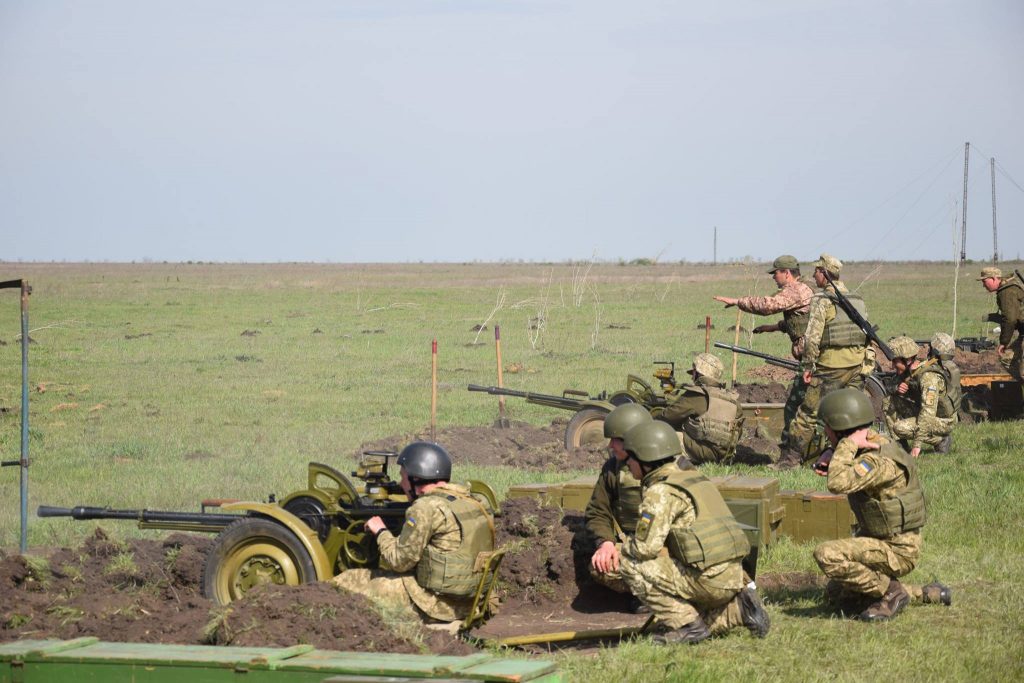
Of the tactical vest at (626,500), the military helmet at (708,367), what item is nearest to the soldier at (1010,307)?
the military helmet at (708,367)

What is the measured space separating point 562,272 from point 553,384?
213ft

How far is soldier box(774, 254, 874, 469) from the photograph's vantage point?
590 inches

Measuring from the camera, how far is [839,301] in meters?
15.1

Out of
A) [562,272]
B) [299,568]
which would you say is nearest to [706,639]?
[299,568]

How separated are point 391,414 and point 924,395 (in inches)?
345

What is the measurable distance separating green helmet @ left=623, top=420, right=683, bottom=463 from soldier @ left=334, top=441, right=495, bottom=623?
1.08 metres

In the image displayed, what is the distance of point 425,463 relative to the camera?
815cm

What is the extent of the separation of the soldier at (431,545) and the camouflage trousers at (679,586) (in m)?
1.03

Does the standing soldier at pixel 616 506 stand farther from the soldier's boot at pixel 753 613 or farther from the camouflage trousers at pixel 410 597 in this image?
the camouflage trousers at pixel 410 597

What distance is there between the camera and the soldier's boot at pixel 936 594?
906cm

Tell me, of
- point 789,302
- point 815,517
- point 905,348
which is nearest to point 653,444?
point 815,517

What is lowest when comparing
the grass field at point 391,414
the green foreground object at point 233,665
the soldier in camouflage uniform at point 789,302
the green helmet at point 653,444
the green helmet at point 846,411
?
the grass field at point 391,414

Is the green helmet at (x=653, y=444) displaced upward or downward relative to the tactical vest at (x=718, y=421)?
upward

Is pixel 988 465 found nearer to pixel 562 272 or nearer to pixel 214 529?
pixel 214 529
